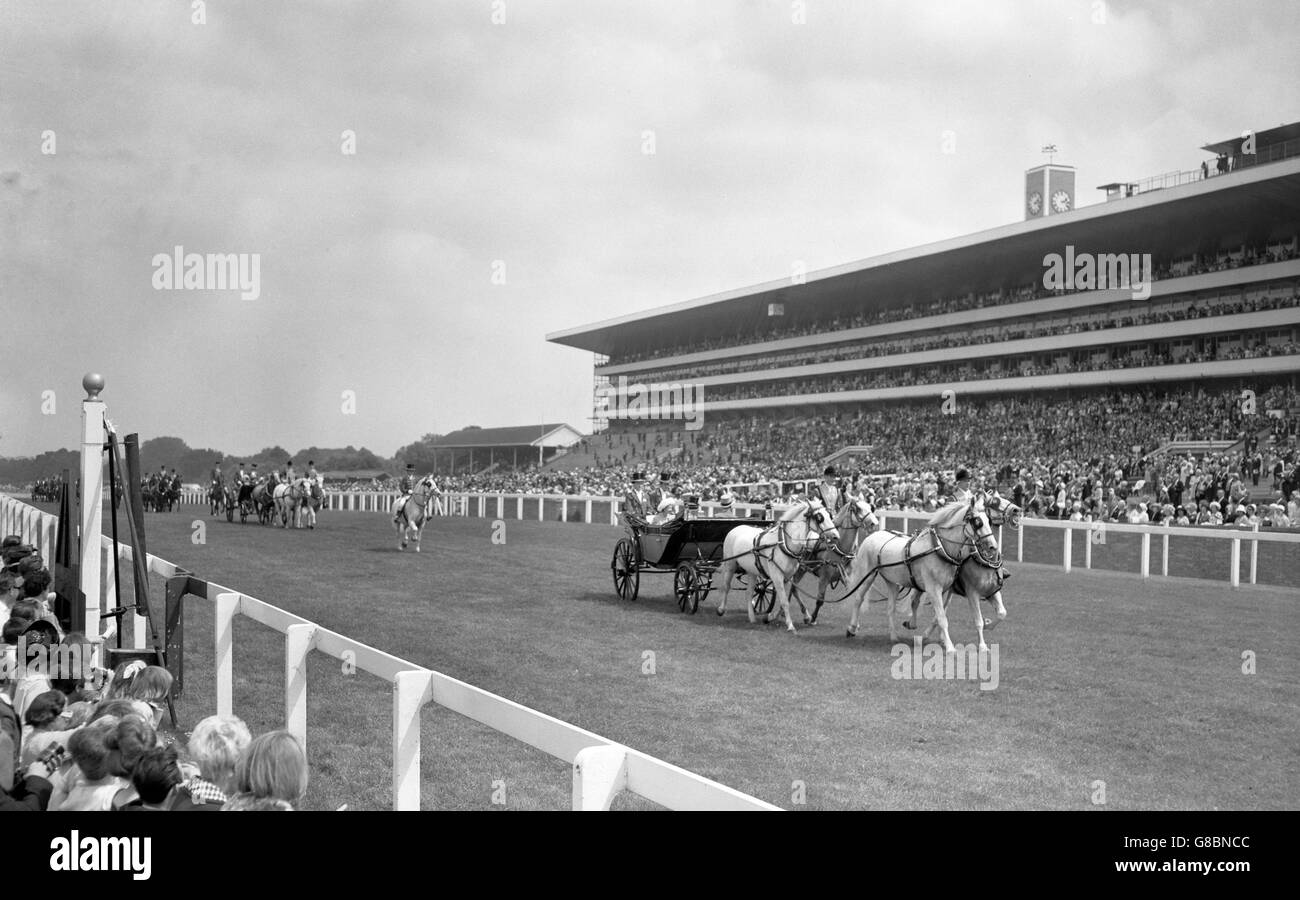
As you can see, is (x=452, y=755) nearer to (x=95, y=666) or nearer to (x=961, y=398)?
(x=95, y=666)

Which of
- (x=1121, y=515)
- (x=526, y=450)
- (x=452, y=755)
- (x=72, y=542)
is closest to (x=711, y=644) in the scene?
(x=452, y=755)

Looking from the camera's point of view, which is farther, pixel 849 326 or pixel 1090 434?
pixel 849 326

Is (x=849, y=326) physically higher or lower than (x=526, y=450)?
higher

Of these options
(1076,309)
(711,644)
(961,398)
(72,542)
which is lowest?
(711,644)

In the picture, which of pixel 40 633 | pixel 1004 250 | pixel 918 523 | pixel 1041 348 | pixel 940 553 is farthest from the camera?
pixel 1004 250

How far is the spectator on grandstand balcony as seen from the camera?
128 inches

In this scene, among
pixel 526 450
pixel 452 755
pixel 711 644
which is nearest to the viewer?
pixel 452 755

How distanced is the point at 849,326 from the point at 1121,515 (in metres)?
36.4

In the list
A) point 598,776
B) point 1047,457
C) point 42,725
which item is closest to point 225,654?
point 42,725

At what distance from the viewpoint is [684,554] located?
14.7m

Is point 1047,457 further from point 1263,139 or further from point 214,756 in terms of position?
point 214,756

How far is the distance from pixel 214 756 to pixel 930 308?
175 ft

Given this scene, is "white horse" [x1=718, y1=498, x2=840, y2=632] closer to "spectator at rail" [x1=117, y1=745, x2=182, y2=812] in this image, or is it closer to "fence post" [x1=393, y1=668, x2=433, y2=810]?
"fence post" [x1=393, y1=668, x2=433, y2=810]

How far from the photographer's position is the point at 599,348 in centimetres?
8100
